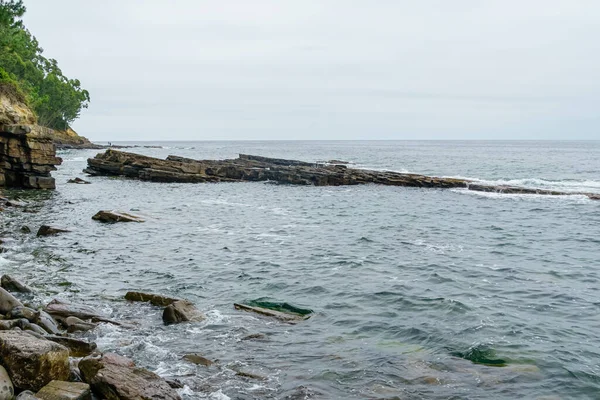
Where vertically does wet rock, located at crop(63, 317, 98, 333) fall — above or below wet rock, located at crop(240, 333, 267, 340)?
above

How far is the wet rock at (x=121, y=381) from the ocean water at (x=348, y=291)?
0.83 m

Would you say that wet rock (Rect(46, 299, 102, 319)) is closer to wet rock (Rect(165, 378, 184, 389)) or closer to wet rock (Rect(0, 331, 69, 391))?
wet rock (Rect(165, 378, 184, 389))

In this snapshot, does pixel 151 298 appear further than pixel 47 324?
Yes

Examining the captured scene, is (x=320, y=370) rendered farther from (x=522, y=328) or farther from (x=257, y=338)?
(x=522, y=328)

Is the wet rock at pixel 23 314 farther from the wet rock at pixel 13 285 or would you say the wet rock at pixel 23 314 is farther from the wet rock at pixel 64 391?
the wet rock at pixel 64 391

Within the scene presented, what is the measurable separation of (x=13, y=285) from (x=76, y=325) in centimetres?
400

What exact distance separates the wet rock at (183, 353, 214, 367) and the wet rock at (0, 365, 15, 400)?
13.3 feet

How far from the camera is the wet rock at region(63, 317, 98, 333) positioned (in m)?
12.6

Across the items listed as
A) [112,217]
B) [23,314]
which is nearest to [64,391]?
[23,314]

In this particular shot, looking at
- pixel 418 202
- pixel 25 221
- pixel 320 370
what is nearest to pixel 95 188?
pixel 25 221

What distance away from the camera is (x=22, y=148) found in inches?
1550

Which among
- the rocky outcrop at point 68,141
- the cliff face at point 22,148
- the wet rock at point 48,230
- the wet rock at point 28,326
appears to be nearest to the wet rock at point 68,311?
the wet rock at point 28,326

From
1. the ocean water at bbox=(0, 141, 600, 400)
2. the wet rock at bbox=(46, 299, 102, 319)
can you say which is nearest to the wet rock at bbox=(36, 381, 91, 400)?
the ocean water at bbox=(0, 141, 600, 400)

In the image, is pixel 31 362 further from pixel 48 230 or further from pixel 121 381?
pixel 48 230
